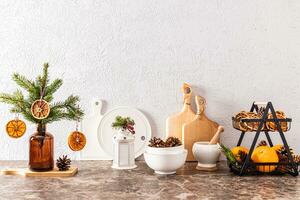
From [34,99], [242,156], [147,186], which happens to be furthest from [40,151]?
[242,156]

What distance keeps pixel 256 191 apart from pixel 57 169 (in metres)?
0.78

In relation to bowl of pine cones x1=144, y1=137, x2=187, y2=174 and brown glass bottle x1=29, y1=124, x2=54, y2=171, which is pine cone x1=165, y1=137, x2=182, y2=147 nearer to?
bowl of pine cones x1=144, y1=137, x2=187, y2=174

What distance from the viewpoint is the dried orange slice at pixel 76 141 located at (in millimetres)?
1842

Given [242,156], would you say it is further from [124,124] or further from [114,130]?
[114,130]

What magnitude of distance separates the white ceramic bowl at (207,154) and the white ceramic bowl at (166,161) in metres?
0.12

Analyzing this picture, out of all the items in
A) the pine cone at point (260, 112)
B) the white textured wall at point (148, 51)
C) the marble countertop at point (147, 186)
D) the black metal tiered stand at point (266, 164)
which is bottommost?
the marble countertop at point (147, 186)

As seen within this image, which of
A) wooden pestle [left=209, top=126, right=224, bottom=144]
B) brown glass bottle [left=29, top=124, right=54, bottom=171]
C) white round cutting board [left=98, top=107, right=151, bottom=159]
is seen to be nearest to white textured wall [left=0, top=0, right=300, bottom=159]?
white round cutting board [left=98, top=107, right=151, bottom=159]

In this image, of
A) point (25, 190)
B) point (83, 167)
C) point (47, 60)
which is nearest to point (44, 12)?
point (47, 60)

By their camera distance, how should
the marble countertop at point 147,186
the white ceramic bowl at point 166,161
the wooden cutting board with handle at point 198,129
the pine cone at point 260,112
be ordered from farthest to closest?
the wooden cutting board with handle at point 198,129
the pine cone at point 260,112
the white ceramic bowl at point 166,161
the marble countertop at point 147,186

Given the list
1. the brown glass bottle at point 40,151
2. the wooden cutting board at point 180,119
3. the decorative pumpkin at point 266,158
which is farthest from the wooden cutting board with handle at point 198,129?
the brown glass bottle at point 40,151

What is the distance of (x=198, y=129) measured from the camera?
1996 millimetres

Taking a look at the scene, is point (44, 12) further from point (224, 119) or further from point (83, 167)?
point (224, 119)

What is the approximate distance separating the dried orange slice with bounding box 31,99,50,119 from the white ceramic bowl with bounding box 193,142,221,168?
24.5 inches

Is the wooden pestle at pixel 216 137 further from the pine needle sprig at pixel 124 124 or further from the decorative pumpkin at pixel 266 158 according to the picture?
the pine needle sprig at pixel 124 124
